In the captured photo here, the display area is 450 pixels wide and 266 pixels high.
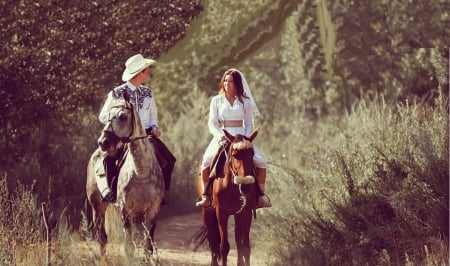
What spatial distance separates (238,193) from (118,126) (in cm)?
145

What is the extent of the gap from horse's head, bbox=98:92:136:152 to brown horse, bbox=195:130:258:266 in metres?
1.04

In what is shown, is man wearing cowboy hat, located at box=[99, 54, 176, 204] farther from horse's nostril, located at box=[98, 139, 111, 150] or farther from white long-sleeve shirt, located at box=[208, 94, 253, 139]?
horse's nostril, located at box=[98, 139, 111, 150]

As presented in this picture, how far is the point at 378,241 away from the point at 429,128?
1506 millimetres

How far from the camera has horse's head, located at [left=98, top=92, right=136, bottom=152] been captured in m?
12.3

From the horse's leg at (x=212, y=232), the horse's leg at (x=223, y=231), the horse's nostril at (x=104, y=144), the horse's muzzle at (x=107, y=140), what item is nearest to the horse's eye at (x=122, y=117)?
the horse's muzzle at (x=107, y=140)

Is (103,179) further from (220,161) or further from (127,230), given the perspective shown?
(220,161)

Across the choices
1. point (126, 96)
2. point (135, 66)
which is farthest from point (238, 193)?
point (135, 66)

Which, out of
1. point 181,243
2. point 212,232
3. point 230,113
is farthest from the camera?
point 181,243

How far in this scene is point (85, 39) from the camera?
17.3m

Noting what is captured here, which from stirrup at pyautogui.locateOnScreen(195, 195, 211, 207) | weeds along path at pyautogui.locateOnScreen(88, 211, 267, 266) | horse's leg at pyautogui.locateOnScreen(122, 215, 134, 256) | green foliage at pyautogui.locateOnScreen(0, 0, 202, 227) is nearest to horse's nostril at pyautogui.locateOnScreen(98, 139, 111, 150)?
weeds along path at pyautogui.locateOnScreen(88, 211, 267, 266)

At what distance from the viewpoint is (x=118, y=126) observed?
12.4m

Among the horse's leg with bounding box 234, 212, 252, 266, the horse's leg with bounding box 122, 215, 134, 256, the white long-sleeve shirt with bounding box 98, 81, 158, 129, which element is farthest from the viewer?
the white long-sleeve shirt with bounding box 98, 81, 158, 129

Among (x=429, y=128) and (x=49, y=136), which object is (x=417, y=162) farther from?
(x=49, y=136)

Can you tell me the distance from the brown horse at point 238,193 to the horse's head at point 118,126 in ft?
3.40
